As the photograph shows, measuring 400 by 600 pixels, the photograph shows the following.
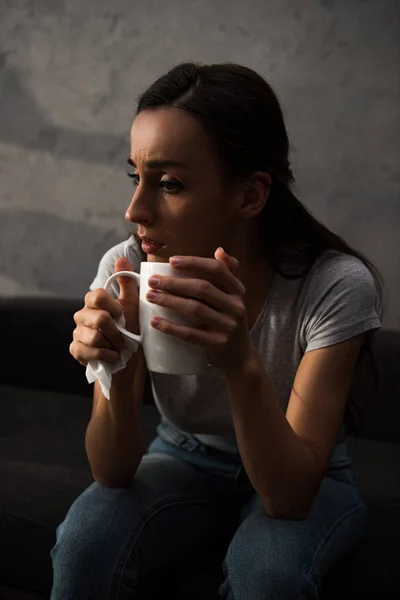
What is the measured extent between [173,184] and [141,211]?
60 mm

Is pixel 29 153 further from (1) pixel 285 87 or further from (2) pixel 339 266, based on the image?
(2) pixel 339 266

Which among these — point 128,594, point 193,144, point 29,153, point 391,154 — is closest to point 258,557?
point 128,594

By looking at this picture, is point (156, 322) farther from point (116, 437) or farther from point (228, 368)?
point (116, 437)

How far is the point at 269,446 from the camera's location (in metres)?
0.91

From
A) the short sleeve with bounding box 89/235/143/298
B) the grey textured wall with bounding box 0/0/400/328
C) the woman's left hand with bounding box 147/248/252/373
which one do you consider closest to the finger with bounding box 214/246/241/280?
the woman's left hand with bounding box 147/248/252/373

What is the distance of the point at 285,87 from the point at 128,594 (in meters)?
1.37

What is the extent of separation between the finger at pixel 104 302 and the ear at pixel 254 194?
0.28 m

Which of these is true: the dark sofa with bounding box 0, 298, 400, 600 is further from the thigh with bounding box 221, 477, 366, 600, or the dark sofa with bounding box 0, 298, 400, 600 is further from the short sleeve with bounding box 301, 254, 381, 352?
the short sleeve with bounding box 301, 254, 381, 352

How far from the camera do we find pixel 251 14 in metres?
1.87

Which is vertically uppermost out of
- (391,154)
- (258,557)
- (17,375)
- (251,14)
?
(251,14)

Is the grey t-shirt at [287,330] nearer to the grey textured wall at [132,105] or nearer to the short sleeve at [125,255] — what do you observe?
the short sleeve at [125,255]

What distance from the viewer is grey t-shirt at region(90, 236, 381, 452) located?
102 cm

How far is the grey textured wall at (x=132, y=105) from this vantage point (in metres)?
1.79

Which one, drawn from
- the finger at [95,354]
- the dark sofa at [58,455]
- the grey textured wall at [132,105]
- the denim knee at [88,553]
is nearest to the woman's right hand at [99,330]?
the finger at [95,354]
